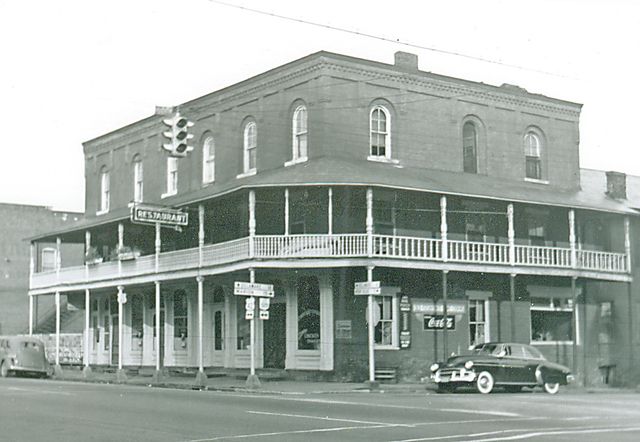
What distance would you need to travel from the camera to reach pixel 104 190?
4762 centimetres

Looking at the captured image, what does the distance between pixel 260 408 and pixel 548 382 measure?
38.0 feet

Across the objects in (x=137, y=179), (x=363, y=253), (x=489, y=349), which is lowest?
(x=489, y=349)

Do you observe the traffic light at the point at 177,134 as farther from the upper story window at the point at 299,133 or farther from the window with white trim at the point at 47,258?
the window with white trim at the point at 47,258

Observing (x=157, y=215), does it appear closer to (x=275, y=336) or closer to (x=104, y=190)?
(x=275, y=336)

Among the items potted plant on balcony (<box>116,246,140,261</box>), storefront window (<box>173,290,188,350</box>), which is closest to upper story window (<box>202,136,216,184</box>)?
potted plant on balcony (<box>116,246,140,261</box>)

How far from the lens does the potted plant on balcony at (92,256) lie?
146 feet

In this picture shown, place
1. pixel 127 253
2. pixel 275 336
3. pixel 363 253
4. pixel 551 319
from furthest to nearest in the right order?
pixel 127 253 → pixel 551 319 → pixel 275 336 → pixel 363 253

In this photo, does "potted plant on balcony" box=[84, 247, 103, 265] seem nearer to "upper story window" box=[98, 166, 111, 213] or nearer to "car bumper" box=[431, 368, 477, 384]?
"upper story window" box=[98, 166, 111, 213]

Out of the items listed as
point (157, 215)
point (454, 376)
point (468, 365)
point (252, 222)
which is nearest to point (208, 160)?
point (157, 215)

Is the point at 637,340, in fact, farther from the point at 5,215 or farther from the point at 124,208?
the point at 5,215

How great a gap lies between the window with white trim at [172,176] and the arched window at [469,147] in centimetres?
1180

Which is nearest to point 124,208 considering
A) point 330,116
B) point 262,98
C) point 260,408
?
point 262,98

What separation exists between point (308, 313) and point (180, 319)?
8573 mm

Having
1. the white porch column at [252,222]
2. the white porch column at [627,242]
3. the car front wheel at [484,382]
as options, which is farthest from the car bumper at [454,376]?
the white porch column at [627,242]
